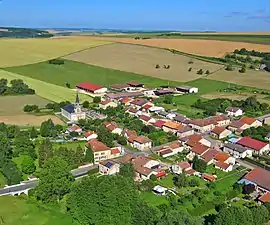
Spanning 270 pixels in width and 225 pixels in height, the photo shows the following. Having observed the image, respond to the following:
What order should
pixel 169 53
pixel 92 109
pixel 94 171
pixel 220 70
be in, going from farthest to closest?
1. pixel 169 53
2. pixel 220 70
3. pixel 92 109
4. pixel 94 171

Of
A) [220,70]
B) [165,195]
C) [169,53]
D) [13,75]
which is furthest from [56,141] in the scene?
[169,53]

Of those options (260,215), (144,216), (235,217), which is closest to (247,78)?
(260,215)

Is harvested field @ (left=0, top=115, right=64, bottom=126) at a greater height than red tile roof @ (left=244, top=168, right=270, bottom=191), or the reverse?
red tile roof @ (left=244, top=168, right=270, bottom=191)

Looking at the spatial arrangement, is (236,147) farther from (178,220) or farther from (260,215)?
(178,220)

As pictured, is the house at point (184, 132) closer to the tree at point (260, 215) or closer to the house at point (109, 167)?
the house at point (109, 167)

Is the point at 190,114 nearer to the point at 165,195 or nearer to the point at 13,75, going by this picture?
the point at 165,195

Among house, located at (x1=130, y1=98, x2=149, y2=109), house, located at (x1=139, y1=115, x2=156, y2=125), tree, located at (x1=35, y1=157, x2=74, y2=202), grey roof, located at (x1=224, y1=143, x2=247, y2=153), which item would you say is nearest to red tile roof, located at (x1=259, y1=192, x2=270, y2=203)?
grey roof, located at (x1=224, y1=143, x2=247, y2=153)

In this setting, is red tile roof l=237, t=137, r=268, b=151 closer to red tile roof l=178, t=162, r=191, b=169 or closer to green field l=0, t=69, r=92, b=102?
red tile roof l=178, t=162, r=191, b=169
